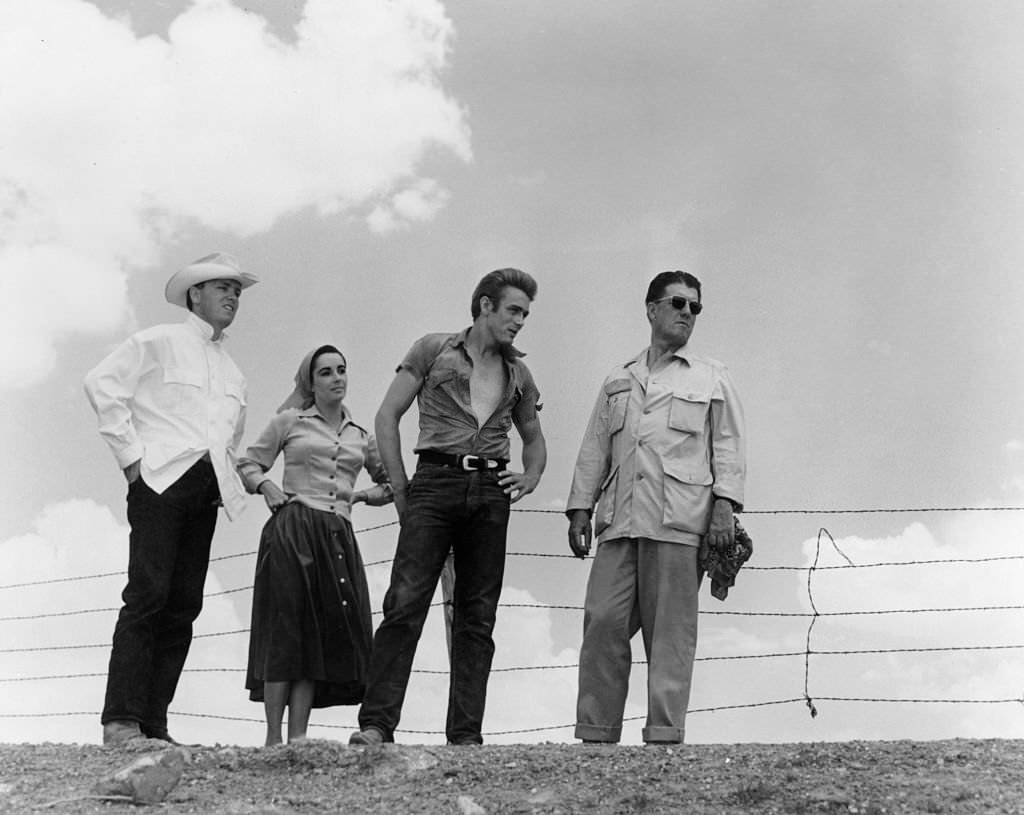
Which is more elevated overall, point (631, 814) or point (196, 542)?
point (196, 542)

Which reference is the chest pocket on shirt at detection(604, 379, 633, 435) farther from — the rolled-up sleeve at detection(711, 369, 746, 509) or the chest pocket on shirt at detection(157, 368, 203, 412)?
the chest pocket on shirt at detection(157, 368, 203, 412)

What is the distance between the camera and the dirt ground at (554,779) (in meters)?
4.64

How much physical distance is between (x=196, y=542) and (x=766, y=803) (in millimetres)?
2632

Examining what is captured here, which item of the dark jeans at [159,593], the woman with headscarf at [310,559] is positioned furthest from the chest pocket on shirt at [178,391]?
the woman with headscarf at [310,559]

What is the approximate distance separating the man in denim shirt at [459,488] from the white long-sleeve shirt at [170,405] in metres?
0.72

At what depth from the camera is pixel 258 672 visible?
5.95m

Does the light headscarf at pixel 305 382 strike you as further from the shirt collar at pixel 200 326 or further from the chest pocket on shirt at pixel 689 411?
the chest pocket on shirt at pixel 689 411

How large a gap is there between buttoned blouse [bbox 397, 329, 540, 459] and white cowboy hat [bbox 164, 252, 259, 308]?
2.93 ft

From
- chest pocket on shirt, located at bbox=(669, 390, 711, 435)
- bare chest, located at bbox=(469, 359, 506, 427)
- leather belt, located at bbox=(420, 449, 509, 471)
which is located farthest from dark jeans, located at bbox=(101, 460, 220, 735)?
chest pocket on shirt, located at bbox=(669, 390, 711, 435)

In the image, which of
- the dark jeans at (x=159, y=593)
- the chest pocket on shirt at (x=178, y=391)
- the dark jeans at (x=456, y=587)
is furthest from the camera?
the chest pocket on shirt at (x=178, y=391)

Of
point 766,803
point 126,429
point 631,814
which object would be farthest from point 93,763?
point 766,803

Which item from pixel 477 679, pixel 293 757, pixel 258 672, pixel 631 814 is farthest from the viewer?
pixel 258 672

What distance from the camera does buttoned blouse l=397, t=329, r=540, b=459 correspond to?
564cm

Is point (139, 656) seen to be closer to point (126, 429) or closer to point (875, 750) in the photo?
point (126, 429)
